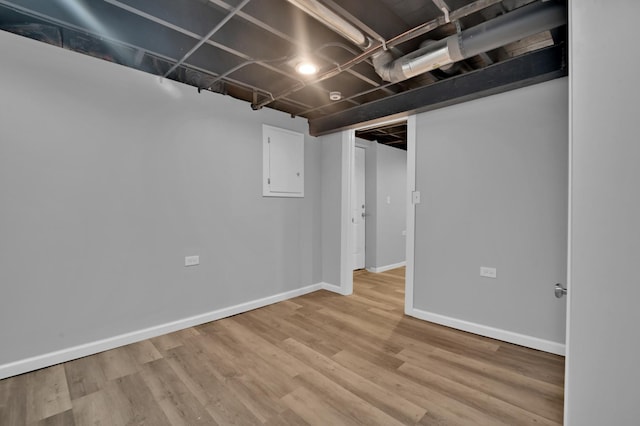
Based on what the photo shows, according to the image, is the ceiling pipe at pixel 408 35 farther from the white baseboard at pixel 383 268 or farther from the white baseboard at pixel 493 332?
the white baseboard at pixel 383 268

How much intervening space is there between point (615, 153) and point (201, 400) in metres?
2.43

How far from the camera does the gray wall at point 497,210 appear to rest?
2.38m

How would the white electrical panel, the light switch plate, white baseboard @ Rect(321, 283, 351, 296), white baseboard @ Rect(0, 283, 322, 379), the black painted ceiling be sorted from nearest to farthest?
the black painted ceiling → white baseboard @ Rect(0, 283, 322, 379) → the light switch plate → the white electrical panel → white baseboard @ Rect(321, 283, 351, 296)

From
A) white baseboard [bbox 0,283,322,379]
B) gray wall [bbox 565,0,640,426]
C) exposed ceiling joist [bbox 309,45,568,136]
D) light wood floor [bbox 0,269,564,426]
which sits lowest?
light wood floor [bbox 0,269,564,426]

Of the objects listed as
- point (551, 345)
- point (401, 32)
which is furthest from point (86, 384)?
point (551, 345)

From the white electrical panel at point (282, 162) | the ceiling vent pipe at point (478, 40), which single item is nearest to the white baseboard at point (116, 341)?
the white electrical panel at point (282, 162)

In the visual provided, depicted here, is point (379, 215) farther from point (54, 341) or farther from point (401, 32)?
point (54, 341)

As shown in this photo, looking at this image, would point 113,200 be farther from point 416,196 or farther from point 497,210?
point 497,210

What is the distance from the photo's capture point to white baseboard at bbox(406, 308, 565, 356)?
2.38 metres

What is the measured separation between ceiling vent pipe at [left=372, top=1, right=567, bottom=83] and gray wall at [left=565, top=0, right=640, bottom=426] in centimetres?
82

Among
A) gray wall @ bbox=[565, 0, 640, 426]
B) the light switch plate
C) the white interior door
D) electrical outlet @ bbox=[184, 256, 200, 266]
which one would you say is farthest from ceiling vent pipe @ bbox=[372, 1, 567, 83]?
the white interior door

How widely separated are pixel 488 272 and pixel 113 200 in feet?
11.6

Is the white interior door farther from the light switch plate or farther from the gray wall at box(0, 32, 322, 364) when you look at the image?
the gray wall at box(0, 32, 322, 364)

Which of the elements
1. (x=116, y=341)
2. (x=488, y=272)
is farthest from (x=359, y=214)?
(x=116, y=341)
